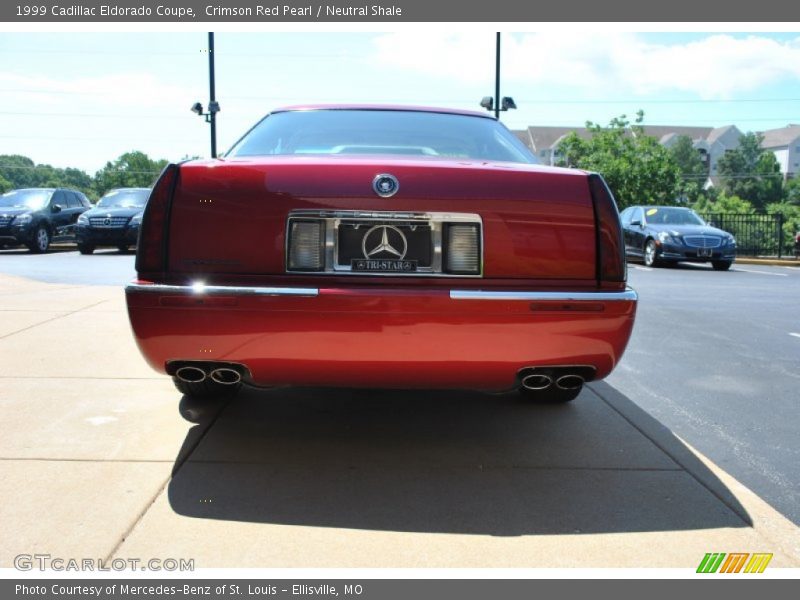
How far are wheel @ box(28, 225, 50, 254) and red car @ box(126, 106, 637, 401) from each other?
15.3 metres

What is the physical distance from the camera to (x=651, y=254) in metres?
15.7

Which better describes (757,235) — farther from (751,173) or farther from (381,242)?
(751,173)

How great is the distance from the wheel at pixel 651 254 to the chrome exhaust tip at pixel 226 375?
1382 cm

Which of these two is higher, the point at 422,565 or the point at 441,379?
the point at 441,379

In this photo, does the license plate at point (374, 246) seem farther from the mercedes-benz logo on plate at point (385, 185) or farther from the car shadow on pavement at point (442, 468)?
the car shadow on pavement at point (442, 468)

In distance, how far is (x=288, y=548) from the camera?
7.96 feet

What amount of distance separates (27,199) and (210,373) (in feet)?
55.3

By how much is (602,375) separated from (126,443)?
213cm

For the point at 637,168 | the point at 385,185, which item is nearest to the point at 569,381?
the point at 385,185

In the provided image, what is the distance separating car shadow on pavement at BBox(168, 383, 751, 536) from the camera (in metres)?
2.69

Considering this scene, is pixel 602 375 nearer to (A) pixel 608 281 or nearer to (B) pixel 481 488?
(A) pixel 608 281

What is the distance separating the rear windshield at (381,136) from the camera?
3744 millimetres

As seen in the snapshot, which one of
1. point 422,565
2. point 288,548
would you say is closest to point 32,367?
point 288,548

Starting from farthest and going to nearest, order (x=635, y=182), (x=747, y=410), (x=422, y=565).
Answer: (x=635, y=182) → (x=747, y=410) → (x=422, y=565)
